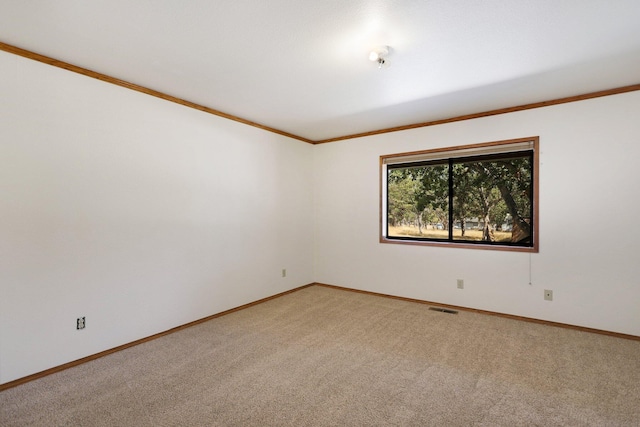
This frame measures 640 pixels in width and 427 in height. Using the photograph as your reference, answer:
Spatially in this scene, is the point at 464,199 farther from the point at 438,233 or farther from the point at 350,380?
the point at 350,380

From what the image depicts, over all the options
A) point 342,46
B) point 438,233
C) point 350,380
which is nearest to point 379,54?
point 342,46

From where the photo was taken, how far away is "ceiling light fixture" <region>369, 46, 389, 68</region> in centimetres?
220

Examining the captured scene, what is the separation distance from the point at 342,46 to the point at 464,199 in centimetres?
270

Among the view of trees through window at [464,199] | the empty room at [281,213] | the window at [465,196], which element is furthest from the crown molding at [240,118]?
the view of trees through window at [464,199]

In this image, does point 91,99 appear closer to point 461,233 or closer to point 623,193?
point 461,233

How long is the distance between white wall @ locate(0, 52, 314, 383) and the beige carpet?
33cm

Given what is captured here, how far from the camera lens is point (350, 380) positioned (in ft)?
7.33

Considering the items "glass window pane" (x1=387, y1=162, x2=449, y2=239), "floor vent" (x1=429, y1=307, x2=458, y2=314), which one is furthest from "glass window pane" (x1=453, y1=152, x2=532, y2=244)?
"floor vent" (x1=429, y1=307, x2=458, y2=314)

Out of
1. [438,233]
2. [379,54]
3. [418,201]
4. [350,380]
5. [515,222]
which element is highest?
[379,54]

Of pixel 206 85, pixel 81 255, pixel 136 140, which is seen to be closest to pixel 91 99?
pixel 136 140

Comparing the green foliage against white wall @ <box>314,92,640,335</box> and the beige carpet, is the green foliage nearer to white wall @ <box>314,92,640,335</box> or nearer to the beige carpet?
white wall @ <box>314,92,640,335</box>

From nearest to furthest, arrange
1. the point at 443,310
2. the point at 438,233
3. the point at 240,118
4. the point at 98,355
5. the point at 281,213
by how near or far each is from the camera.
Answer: the point at 98,355, the point at 443,310, the point at 240,118, the point at 438,233, the point at 281,213

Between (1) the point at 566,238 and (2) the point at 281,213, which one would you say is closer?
(1) the point at 566,238

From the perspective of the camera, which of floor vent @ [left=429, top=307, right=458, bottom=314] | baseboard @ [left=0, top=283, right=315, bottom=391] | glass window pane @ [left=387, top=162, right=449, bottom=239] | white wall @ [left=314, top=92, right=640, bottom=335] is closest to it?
baseboard @ [left=0, top=283, right=315, bottom=391]
